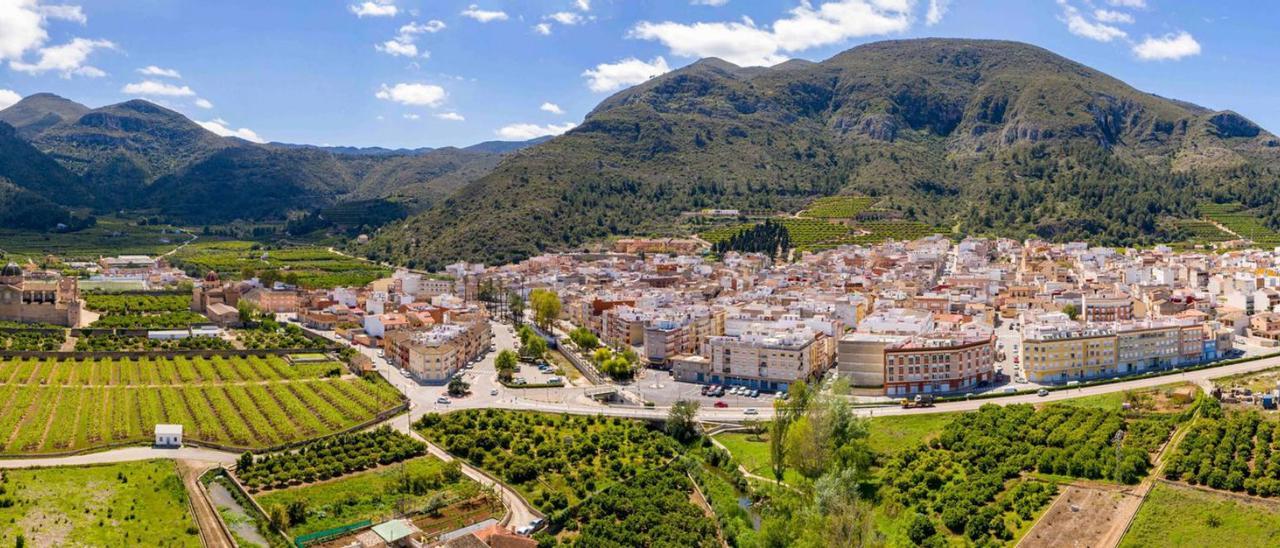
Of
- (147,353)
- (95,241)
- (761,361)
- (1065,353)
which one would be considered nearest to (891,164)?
(1065,353)

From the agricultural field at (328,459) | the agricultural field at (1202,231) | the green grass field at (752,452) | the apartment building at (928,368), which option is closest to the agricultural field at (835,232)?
the agricultural field at (1202,231)

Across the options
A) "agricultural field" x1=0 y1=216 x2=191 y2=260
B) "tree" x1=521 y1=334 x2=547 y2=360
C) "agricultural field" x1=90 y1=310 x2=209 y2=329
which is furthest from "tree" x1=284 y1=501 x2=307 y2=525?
"agricultural field" x1=0 y1=216 x2=191 y2=260

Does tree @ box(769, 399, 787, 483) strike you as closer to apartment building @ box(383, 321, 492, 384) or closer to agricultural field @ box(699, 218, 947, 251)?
apartment building @ box(383, 321, 492, 384)

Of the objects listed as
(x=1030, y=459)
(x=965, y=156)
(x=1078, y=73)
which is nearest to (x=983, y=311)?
(x=1030, y=459)

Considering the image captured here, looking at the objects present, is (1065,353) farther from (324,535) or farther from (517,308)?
(517,308)

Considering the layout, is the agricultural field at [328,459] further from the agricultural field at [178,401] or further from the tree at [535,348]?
the tree at [535,348]

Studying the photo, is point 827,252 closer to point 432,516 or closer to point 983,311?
point 983,311

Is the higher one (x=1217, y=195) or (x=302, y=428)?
(x=1217, y=195)
